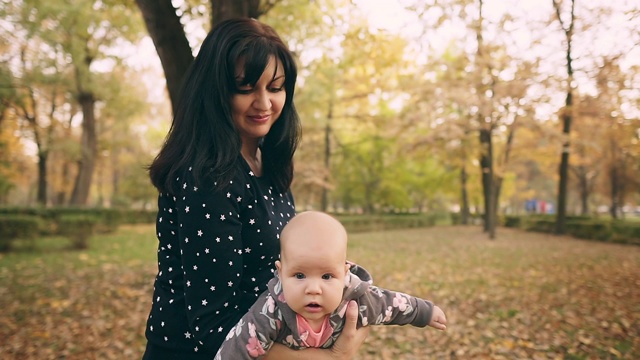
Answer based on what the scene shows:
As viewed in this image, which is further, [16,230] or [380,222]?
[380,222]

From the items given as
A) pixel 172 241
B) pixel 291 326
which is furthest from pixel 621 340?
pixel 172 241

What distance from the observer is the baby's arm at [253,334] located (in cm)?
146

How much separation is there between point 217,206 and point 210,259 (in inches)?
7.2

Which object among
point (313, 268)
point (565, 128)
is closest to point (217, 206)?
point (313, 268)

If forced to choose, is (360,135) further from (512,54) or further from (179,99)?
(179,99)

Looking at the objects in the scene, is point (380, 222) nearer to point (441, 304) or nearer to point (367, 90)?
point (367, 90)

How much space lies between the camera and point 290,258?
1539 mm

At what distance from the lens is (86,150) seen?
912 inches

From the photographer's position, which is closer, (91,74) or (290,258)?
(290,258)

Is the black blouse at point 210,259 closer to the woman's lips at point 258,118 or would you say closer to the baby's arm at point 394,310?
the woman's lips at point 258,118

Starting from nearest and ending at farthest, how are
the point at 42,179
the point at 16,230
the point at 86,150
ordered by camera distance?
the point at 16,230 < the point at 86,150 < the point at 42,179

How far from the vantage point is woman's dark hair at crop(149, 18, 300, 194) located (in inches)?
60.6

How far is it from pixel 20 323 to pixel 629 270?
43.8 ft

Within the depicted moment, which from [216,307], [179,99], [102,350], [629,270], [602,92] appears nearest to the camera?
[216,307]
